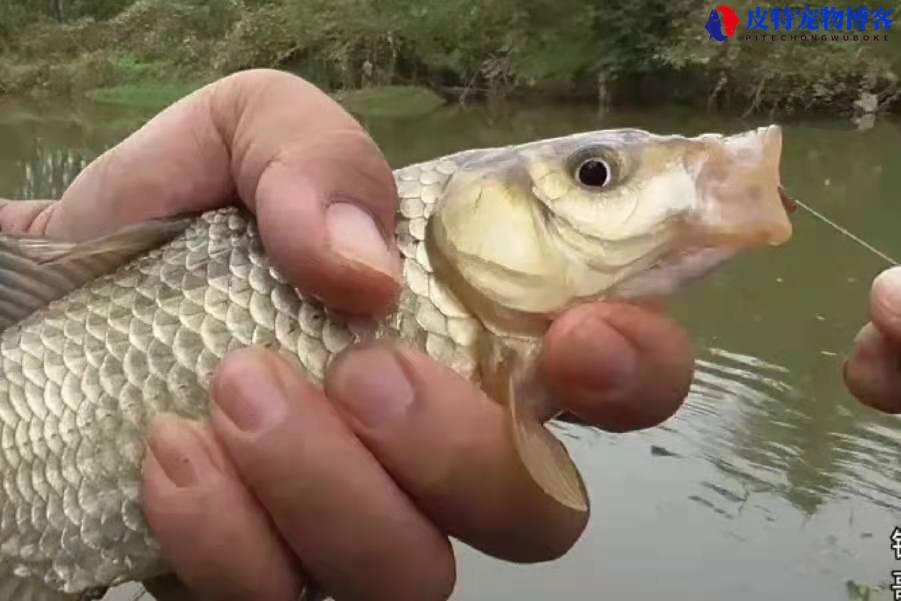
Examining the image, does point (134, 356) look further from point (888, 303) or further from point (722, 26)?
point (722, 26)

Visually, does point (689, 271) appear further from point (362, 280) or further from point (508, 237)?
point (362, 280)

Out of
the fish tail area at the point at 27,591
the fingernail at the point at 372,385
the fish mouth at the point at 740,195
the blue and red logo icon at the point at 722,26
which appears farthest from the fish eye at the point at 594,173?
the blue and red logo icon at the point at 722,26

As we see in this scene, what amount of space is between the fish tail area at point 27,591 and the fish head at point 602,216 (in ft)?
→ 2.58

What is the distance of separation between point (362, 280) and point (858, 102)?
18.8 meters

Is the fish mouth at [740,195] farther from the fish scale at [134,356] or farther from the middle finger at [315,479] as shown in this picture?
the middle finger at [315,479]

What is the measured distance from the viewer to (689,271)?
1.50m

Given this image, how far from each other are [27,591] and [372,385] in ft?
2.24

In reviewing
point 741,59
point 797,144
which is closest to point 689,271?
point 797,144

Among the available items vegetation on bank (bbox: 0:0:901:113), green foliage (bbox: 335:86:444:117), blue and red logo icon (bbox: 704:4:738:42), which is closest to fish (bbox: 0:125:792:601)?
green foliage (bbox: 335:86:444:117)

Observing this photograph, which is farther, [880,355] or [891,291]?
[880,355]

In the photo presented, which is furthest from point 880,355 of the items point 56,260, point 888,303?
point 56,260

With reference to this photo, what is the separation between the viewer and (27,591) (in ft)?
5.90

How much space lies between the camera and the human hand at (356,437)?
1554mm

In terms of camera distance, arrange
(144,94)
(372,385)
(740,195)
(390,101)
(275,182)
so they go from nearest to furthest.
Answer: (740,195), (372,385), (275,182), (390,101), (144,94)
